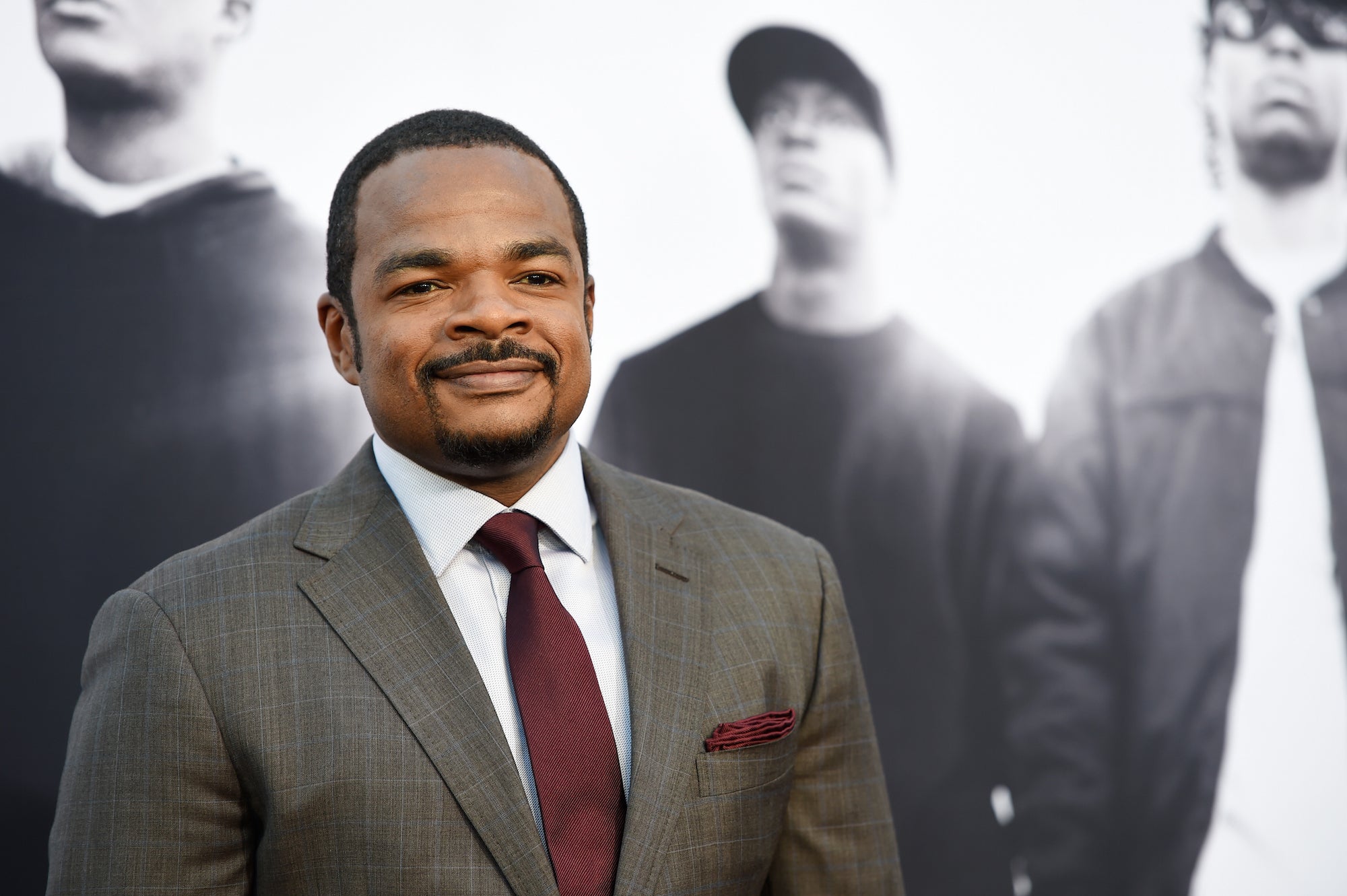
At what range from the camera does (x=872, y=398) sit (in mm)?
2393

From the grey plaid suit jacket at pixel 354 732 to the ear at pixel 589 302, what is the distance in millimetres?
274

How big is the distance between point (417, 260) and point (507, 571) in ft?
1.24

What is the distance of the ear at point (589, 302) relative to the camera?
1503 millimetres

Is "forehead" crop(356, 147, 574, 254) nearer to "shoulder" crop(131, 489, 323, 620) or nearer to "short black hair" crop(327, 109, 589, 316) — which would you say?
"short black hair" crop(327, 109, 589, 316)

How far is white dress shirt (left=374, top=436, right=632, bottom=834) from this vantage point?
1316 millimetres

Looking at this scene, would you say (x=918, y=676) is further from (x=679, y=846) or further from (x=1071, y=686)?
(x=679, y=846)

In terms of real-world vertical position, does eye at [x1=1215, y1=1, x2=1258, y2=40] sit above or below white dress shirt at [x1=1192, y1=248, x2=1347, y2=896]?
above

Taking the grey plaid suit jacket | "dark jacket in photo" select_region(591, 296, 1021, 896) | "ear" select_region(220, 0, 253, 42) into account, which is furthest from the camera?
"dark jacket in photo" select_region(591, 296, 1021, 896)

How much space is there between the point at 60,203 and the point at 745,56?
1334 millimetres

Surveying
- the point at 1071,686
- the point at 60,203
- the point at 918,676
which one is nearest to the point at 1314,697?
the point at 1071,686

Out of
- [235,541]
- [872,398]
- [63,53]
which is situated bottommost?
[235,541]

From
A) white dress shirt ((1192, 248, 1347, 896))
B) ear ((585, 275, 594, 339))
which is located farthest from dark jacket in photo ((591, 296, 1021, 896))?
ear ((585, 275, 594, 339))

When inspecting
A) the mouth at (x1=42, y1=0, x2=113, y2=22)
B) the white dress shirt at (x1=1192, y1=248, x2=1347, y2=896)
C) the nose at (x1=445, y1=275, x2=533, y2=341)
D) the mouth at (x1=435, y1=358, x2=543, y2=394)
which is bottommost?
the white dress shirt at (x1=1192, y1=248, x2=1347, y2=896)

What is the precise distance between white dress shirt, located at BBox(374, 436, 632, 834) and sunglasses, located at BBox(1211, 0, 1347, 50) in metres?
1.93
